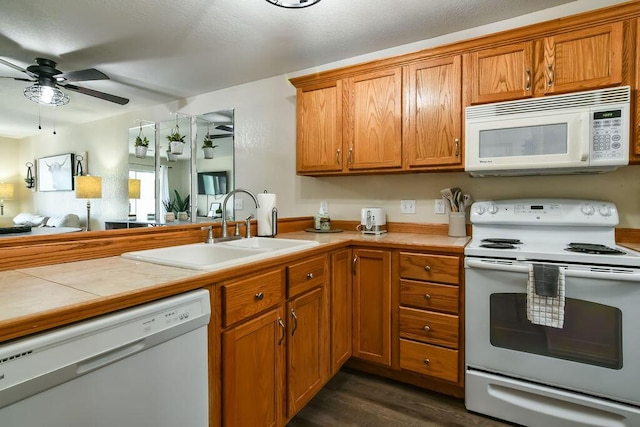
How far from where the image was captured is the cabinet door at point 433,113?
204 centimetres

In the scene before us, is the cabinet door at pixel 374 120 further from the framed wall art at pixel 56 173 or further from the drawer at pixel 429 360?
the framed wall art at pixel 56 173

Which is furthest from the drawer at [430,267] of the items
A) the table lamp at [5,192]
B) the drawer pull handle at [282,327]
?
the table lamp at [5,192]

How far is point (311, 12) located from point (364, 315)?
2.00 m

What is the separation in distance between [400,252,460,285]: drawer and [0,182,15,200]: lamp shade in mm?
2458

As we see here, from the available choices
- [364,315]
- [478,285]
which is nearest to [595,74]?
[478,285]

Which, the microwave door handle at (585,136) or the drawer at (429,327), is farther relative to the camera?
the drawer at (429,327)

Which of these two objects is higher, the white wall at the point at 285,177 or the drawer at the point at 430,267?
the white wall at the point at 285,177

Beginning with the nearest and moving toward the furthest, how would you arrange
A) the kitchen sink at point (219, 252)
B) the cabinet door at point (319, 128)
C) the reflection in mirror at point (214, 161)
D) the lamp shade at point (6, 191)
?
the kitchen sink at point (219, 252)
the lamp shade at point (6, 191)
the cabinet door at point (319, 128)
the reflection in mirror at point (214, 161)

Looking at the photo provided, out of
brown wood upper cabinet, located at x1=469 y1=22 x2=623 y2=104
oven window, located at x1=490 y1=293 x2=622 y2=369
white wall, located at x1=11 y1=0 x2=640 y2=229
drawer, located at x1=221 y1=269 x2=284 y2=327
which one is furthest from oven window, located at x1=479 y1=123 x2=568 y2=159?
drawer, located at x1=221 y1=269 x2=284 y2=327

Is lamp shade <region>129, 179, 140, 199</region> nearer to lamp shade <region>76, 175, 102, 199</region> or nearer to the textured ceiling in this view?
lamp shade <region>76, 175, 102, 199</region>

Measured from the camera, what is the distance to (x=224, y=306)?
1160mm

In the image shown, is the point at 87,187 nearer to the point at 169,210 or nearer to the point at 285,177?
the point at 169,210

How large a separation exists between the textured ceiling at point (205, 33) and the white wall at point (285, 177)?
0.15 meters

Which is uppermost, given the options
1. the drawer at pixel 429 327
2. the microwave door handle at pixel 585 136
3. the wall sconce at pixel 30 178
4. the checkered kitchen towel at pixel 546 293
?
the microwave door handle at pixel 585 136
